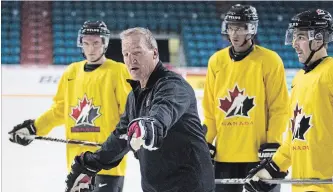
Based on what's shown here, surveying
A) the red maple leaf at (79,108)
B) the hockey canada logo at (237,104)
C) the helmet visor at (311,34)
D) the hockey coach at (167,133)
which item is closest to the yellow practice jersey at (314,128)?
the helmet visor at (311,34)

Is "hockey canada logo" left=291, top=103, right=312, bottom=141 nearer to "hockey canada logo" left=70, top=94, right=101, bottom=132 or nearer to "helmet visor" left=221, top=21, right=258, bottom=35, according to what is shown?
"helmet visor" left=221, top=21, right=258, bottom=35

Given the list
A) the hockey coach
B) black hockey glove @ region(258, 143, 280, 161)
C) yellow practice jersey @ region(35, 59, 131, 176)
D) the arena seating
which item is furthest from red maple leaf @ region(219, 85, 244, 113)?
the arena seating

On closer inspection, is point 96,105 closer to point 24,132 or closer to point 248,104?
point 24,132

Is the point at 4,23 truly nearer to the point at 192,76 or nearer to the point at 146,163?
the point at 192,76

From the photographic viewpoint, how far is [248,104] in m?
3.17

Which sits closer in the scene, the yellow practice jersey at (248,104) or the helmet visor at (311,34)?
the helmet visor at (311,34)

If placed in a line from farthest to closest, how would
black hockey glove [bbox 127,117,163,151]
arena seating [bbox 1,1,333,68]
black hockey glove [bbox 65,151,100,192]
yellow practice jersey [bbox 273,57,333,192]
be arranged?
arena seating [bbox 1,1,333,68], yellow practice jersey [bbox 273,57,333,192], black hockey glove [bbox 65,151,100,192], black hockey glove [bbox 127,117,163,151]

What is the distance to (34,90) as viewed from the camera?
4.91m

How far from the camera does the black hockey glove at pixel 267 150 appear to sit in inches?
120

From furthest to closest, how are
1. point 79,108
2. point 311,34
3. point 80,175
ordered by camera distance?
point 79,108 → point 311,34 → point 80,175

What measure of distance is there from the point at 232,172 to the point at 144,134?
1545 millimetres

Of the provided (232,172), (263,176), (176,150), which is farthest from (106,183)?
(176,150)

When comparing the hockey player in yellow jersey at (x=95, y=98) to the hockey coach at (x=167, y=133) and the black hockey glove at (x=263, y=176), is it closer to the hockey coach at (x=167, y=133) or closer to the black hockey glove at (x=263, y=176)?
the black hockey glove at (x=263, y=176)

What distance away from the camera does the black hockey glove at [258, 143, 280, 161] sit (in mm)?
3047
